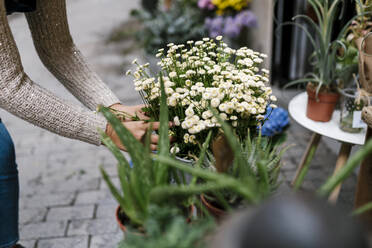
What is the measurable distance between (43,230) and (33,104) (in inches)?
61.0

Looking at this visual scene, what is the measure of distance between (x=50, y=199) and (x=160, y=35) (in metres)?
2.66

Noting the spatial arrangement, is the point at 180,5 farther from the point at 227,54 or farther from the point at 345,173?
the point at 345,173

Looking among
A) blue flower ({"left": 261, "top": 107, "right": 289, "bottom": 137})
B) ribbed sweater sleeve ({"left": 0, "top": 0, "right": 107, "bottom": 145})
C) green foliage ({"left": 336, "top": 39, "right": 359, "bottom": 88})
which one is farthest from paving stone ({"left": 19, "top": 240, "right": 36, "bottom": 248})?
green foliage ({"left": 336, "top": 39, "right": 359, "bottom": 88})

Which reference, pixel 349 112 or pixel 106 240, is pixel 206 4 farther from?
pixel 106 240

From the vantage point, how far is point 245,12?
13.5 feet

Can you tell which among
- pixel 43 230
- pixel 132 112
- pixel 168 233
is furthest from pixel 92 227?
pixel 168 233

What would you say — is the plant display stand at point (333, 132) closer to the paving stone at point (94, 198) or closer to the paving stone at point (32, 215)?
the paving stone at point (94, 198)

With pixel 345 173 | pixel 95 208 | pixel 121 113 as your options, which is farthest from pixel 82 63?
pixel 95 208

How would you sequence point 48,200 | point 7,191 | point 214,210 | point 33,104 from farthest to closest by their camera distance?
point 48,200 → point 7,191 → point 33,104 → point 214,210

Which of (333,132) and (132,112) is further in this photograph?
(333,132)

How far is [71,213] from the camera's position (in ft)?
8.54

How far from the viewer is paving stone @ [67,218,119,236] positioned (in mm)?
2387

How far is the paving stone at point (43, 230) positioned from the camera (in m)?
2.38

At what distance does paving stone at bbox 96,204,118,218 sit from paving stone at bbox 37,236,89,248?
9.4 inches
